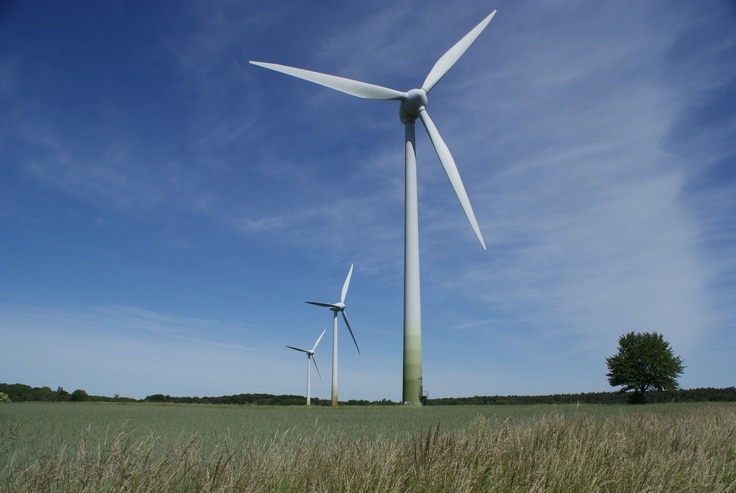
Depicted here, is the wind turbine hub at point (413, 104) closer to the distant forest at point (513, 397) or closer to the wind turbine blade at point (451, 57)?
the wind turbine blade at point (451, 57)

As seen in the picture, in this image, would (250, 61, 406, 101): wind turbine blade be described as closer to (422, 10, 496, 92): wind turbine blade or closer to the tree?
(422, 10, 496, 92): wind turbine blade

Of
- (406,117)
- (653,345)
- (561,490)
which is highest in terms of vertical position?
(406,117)

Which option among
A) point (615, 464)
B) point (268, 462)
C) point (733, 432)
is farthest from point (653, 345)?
point (268, 462)

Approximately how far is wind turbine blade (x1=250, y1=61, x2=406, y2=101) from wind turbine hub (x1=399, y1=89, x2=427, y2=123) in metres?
0.94

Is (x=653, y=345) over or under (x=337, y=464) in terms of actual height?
over

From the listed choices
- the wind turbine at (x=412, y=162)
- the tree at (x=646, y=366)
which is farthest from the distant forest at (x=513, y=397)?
the wind turbine at (x=412, y=162)

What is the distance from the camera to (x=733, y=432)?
1396 centimetres

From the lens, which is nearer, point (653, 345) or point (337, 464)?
point (337, 464)

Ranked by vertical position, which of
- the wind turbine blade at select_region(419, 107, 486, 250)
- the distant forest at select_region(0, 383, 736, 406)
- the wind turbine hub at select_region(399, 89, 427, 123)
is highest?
the wind turbine hub at select_region(399, 89, 427, 123)

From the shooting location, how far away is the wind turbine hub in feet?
139

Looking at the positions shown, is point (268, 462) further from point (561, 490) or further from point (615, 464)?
point (615, 464)

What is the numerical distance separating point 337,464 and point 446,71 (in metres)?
42.8

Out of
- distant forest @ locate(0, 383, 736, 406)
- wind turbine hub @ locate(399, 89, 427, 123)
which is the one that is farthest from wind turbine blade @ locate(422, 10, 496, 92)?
distant forest @ locate(0, 383, 736, 406)

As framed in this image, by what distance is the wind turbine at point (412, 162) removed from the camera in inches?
1436
